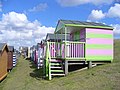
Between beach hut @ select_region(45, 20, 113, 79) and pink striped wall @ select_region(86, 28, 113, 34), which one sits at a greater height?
pink striped wall @ select_region(86, 28, 113, 34)

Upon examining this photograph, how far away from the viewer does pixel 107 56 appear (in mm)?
17844

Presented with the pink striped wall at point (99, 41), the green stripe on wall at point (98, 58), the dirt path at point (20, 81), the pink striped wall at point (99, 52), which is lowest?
the dirt path at point (20, 81)

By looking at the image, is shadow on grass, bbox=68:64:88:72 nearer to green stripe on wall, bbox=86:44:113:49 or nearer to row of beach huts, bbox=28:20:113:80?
row of beach huts, bbox=28:20:113:80

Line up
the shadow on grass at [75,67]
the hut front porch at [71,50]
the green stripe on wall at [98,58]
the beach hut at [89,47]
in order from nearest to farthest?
1. the hut front porch at [71,50]
2. the beach hut at [89,47]
3. the green stripe on wall at [98,58]
4. the shadow on grass at [75,67]

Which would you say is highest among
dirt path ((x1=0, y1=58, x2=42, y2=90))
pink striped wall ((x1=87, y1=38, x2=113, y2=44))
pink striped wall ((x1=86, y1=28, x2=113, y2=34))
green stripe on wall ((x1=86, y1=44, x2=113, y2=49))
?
pink striped wall ((x1=86, y1=28, x2=113, y2=34))

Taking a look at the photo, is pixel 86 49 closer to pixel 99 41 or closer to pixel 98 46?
pixel 98 46

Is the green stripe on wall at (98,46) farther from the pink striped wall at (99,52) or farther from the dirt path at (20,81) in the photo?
the dirt path at (20,81)

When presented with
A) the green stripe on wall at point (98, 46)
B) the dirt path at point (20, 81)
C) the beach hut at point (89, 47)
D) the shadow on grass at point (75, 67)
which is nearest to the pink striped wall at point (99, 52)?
the beach hut at point (89, 47)

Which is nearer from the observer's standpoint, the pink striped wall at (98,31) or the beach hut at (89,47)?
the beach hut at (89,47)

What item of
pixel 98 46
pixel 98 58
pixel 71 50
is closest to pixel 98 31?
pixel 98 46

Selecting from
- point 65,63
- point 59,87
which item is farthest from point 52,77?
point 59,87

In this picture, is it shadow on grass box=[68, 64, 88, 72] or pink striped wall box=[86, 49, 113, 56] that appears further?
shadow on grass box=[68, 64, 88, 72]

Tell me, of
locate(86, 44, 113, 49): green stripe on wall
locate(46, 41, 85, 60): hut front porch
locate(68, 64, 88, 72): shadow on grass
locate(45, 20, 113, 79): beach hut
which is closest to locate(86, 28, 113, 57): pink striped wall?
locate(45, 20, 113, 79): beach hut

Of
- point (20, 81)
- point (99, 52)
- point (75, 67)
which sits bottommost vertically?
point (20, 81)
